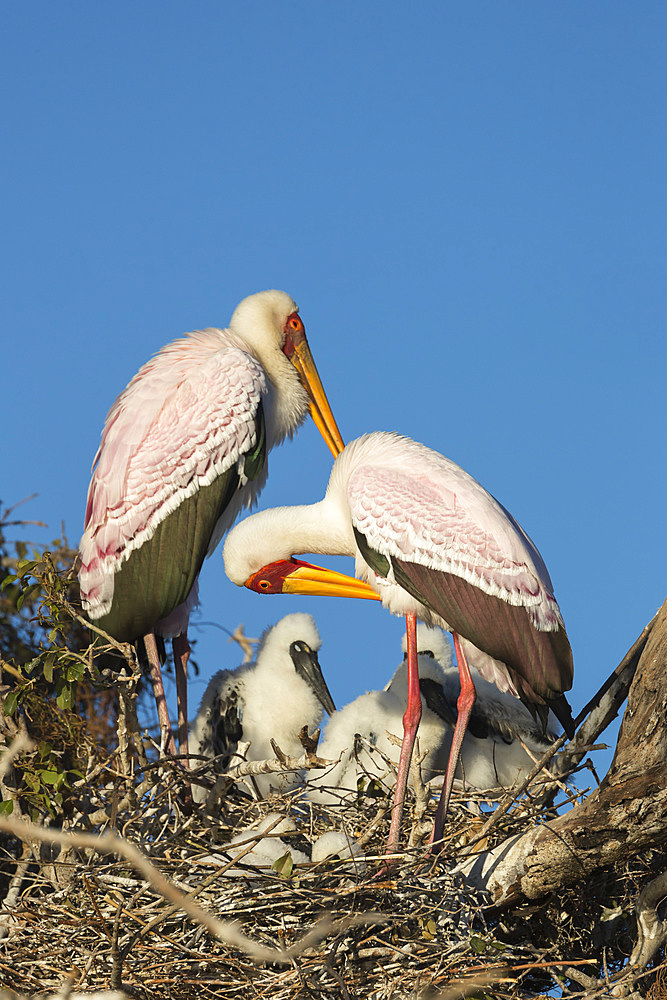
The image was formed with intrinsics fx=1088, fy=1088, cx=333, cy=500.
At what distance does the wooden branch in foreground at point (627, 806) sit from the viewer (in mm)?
3223

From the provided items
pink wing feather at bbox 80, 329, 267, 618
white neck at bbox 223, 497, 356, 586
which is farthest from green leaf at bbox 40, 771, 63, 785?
white neck at bbox 223, 497, 356, 586

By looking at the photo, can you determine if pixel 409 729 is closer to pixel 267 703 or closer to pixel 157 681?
pixel 157 681

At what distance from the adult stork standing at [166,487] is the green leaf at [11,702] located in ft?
2.24

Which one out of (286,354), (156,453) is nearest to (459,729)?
(156,453)

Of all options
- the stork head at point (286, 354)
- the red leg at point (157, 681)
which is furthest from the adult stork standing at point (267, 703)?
the stork head at point (286, 354)

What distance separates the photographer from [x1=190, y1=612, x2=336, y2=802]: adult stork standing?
18.2 ft

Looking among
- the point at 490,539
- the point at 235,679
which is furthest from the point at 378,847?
the point at 235,679

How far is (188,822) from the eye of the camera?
11.4ft

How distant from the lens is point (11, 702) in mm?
3734

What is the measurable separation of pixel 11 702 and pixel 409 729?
1.51m

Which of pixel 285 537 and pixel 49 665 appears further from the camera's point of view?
pixel 285 537

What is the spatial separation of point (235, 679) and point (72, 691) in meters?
2.02

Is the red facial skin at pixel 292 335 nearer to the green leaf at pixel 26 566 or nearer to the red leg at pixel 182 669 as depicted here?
the red leg at pixel 182 669

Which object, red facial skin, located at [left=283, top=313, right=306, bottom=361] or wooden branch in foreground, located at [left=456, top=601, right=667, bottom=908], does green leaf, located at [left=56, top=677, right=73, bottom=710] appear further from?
red facial skin, located at [left=283, top=313, right=306, bottom=361]
